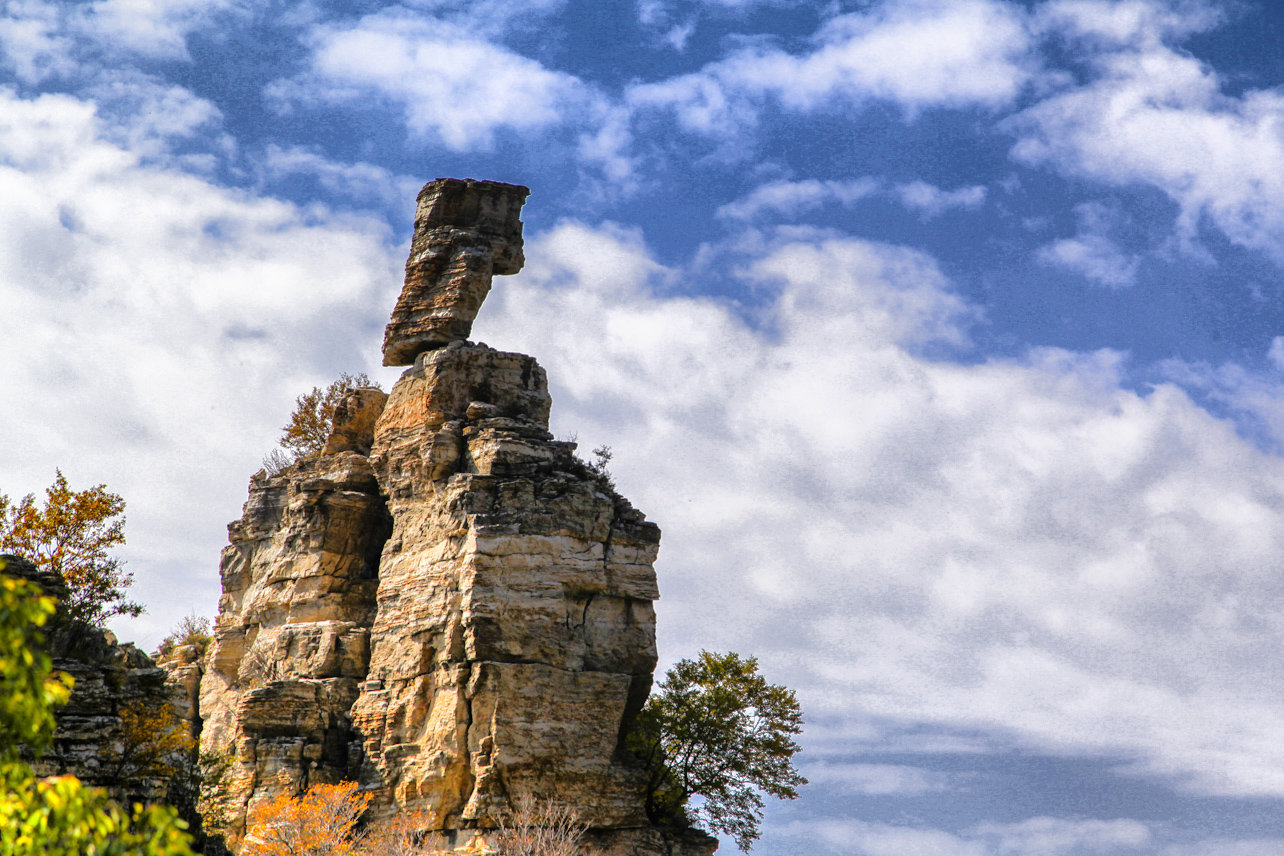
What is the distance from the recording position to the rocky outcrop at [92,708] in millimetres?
25000

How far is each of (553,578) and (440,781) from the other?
692 cm

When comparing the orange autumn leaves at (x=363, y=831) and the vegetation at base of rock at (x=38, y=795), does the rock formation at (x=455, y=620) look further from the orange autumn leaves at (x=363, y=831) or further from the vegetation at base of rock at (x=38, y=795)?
the vegetation at base of rock at (x=38, y=795)

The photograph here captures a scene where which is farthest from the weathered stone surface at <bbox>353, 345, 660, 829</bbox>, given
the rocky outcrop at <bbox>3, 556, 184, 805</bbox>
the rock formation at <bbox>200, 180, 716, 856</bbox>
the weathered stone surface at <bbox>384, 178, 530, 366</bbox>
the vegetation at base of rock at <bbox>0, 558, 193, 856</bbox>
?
the vegetation at base of rock at <bbox>0, 558, 193, 856</bbox>

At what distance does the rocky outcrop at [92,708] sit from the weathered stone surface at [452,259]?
82.5 feet

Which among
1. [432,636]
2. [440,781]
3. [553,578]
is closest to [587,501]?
[553,578]

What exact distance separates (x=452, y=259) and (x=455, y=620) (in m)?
15.8

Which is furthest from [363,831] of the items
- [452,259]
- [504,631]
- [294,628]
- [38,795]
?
[38,795]

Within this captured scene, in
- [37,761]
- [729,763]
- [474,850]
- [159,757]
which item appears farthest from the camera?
[729,763]

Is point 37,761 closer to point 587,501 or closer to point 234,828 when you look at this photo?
point 234,828

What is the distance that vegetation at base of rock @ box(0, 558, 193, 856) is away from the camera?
12188 millimetres

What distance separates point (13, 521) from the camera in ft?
147

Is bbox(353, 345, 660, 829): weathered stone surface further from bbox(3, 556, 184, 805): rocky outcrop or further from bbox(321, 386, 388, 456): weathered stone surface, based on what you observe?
bbox(3, 556, 184, 805): rocky outcrop

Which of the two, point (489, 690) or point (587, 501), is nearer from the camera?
point (489, 690)

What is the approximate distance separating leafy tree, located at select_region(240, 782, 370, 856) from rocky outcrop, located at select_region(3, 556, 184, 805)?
12.1m
